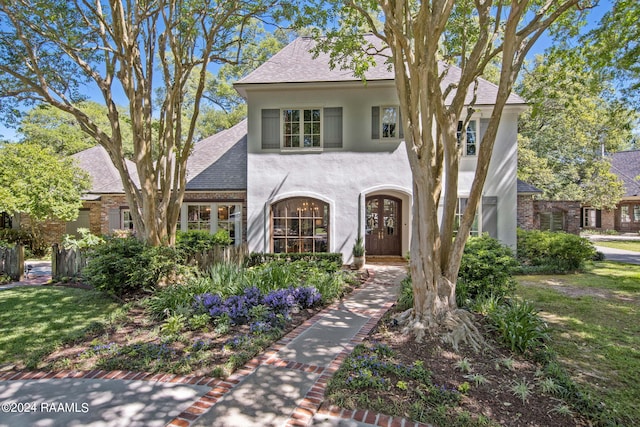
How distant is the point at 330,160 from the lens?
12320 mm

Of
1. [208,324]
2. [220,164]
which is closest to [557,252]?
[208,324]

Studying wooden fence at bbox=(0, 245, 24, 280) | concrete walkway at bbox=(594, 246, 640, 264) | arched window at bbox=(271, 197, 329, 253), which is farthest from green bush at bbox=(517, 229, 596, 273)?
wooden fence at bbox=(0, 245, 24, 280)

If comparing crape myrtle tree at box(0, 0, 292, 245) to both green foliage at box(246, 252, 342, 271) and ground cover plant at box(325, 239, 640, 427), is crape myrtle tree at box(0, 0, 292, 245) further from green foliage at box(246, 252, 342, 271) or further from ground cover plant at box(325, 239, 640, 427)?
ground cover plant at box(325, 239, 640, 427)

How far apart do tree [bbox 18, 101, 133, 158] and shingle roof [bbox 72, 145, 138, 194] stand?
18.4ft

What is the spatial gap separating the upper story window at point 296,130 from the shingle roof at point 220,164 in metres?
2.34

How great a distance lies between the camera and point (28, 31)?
898 cm

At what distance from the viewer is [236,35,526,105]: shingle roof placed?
39.1ft

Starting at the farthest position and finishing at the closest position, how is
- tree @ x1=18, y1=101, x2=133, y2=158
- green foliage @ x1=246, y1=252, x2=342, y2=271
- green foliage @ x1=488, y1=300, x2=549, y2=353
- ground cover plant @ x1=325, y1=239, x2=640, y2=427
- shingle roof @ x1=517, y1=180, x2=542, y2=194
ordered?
tree @ x1=18, y1=101, x2=133, y2=158
shingle roof @ x1=517, y1=180, x2=542, y2=194
green foliage @ x1=246, y1=252, x2=342, y2=271
green foliage @ x1=488, y1=300, x2=549, y2=353
ground cover plant @ x1=325, y1=239, x2=640, y2=427

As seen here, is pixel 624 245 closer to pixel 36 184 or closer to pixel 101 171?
pixel 101 171

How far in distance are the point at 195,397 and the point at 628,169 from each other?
44.8 metres

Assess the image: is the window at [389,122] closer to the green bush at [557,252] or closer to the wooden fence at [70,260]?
the green bush at [557,252]

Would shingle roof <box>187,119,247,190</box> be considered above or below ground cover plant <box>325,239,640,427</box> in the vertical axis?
above

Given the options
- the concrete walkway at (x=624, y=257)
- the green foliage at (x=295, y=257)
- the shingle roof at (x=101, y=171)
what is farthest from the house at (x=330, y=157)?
the shingle roof at (x=101, y=171)

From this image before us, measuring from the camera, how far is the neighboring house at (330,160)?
12.2 meters
